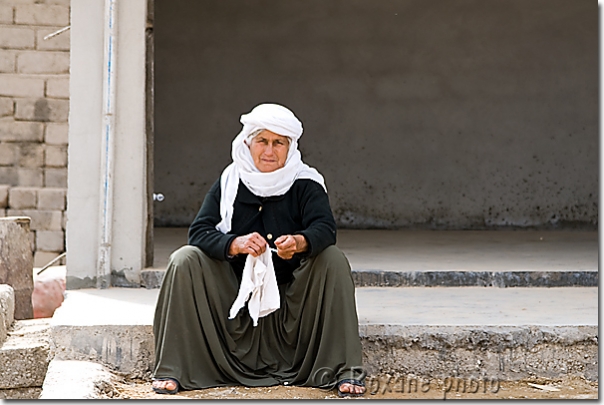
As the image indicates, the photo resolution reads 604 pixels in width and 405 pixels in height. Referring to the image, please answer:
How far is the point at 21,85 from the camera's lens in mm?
8148

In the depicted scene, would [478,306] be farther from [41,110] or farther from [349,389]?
→ [41,110]

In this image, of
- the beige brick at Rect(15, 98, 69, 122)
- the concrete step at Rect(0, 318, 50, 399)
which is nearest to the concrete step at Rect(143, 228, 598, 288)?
the concrete step at Rect(0, 318, 50, 399)

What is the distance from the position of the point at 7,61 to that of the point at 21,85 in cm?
28

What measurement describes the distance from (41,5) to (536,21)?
5.54 meters

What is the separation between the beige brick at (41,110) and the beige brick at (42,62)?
12.3 inches

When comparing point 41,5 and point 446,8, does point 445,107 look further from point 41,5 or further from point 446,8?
point 41,5

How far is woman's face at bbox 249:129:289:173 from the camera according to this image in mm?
3533

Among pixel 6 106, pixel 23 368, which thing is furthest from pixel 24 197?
pixel 23 368

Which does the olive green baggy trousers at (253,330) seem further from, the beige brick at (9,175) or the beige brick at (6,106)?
the beige brick at (6,106)

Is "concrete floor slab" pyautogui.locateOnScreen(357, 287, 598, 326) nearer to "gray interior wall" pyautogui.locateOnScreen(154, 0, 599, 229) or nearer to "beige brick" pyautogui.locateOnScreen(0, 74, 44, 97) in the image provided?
"gray interior wall" pyautogui.locateOnScreen(154, 0, 599, 229)

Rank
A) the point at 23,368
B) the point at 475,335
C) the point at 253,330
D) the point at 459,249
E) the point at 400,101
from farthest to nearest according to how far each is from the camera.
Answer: the point at 400,101 → the point at 459,249 → the point at 23,368 → the point at 475,335 → the point at 253,330

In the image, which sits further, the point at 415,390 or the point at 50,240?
the point at 50,240

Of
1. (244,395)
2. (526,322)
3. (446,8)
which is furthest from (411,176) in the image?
(244,395)

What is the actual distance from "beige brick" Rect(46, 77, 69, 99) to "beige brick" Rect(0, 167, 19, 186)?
891 millimetres
